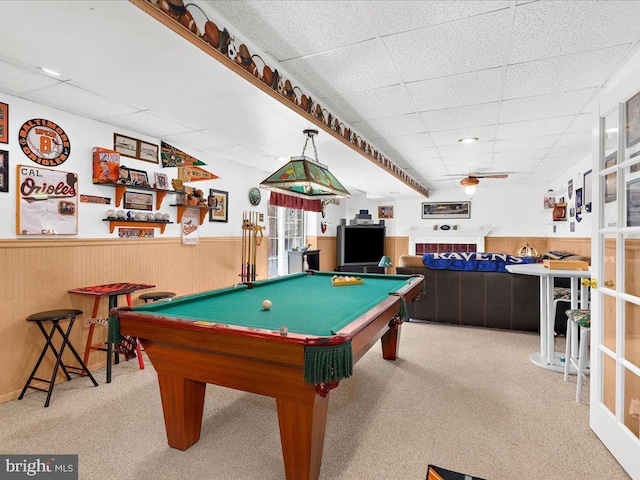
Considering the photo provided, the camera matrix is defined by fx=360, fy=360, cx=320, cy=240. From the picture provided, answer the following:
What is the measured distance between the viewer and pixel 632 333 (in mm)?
1936

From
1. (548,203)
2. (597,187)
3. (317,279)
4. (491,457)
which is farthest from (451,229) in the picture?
(491,457)

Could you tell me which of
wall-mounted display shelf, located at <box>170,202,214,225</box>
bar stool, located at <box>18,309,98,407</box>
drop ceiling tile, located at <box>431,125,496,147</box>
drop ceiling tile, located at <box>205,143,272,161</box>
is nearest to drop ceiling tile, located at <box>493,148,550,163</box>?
drop ceiling tile, located at <box>431,125,496,147</box>

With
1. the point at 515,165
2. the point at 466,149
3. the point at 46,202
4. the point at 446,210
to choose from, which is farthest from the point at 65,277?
the point at 446,210

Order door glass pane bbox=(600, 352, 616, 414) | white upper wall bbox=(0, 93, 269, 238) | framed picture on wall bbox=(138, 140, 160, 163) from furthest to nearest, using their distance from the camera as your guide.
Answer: framed picture on wall bbox=(138, 140, 160, 163) → white upper wall bbox=(0, 93, 269, 238) → door glass pane bbox=(600, 352, 616, 414)

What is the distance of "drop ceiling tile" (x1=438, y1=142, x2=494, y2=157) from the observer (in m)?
4.66

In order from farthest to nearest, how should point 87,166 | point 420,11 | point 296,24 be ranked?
point 87,166 < point 296,24 < point 420,11

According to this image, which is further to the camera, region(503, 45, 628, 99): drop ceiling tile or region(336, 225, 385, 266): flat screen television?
region(336, 225, 385, 266): flat screen television

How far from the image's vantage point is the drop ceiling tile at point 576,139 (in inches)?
163

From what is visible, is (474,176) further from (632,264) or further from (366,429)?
(366,429)

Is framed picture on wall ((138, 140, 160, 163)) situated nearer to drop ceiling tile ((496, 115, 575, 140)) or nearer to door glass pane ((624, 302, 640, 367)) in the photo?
drop ceiling tile ((496, 115, 575, 140))

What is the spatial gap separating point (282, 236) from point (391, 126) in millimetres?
3542

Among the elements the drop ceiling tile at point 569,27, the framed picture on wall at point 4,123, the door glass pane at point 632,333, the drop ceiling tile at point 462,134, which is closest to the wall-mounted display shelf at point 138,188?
the framed picture on wall at point 4,123

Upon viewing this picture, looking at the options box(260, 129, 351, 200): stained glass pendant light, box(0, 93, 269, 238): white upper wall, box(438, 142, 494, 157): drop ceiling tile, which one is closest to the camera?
box(0, 93, 269, 238): white upper wall

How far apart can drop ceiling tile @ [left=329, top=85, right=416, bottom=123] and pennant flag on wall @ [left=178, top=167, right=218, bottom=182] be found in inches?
74.9
